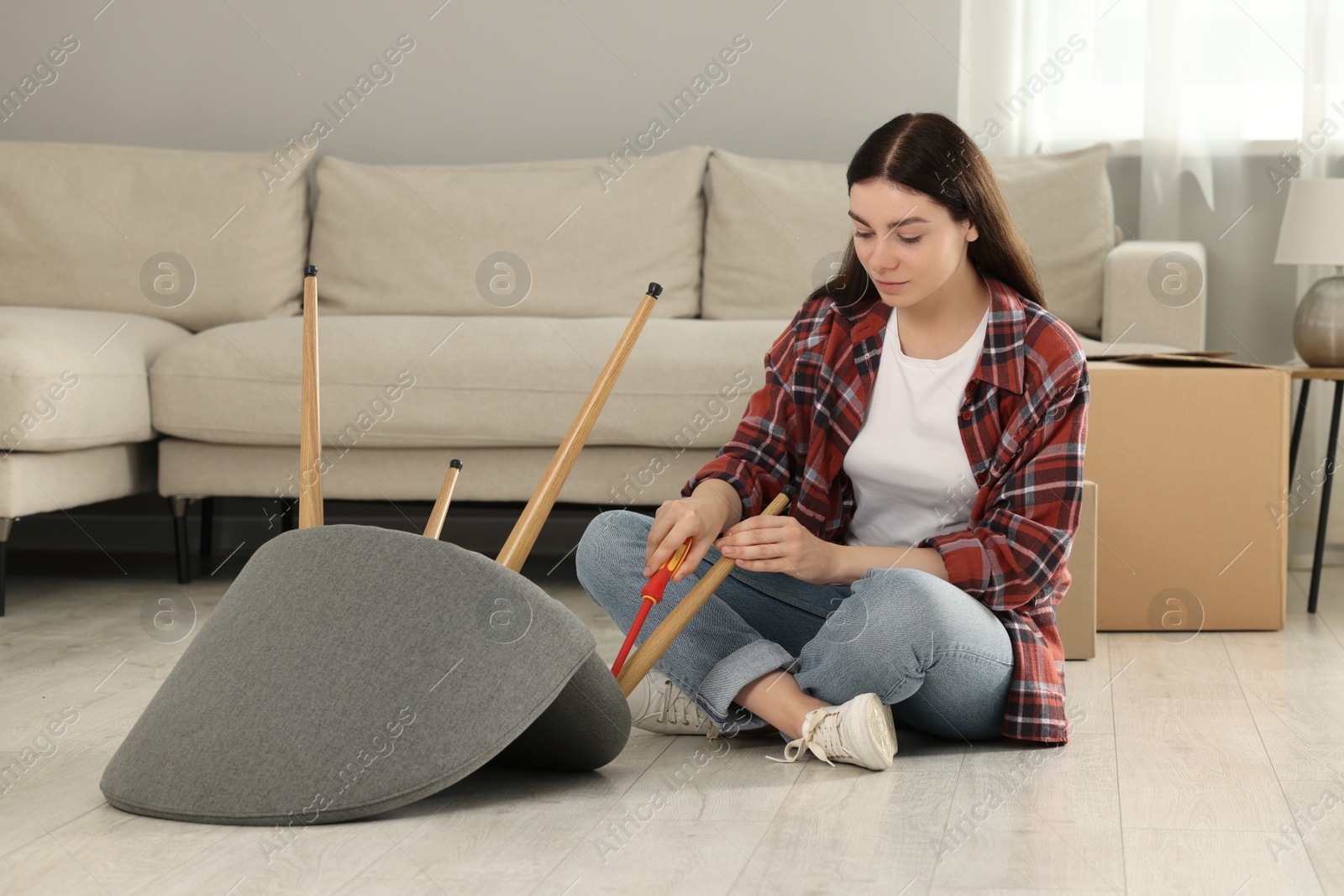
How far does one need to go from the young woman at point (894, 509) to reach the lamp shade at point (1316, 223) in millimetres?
1121

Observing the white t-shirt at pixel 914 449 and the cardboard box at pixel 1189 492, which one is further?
the cardboard box at pixel 1189 492

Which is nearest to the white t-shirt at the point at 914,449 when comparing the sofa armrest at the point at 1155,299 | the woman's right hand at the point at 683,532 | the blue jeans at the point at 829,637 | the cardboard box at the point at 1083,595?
the blue jeans at the point at 829,637

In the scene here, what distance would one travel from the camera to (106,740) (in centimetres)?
143

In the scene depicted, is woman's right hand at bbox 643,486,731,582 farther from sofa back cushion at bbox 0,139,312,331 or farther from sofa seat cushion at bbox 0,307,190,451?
sofa back cushion at bbox 0,139,312,331

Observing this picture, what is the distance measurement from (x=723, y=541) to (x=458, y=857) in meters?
0.40

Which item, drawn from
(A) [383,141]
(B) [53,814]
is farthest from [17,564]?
(B) [53,814]

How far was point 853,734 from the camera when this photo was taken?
129cm

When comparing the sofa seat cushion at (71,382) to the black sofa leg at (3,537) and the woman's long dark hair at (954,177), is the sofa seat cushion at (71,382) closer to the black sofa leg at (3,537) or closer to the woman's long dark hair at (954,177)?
the black sofa leg at (3,537)

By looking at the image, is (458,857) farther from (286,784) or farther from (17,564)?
(17,564)

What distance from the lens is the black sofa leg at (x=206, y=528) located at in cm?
261

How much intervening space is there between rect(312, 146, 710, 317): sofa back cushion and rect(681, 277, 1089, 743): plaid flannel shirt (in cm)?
111

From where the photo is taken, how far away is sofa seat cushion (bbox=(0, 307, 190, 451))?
205 centimetres

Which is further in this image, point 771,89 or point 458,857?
point 771,89

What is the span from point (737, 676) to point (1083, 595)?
2.22 feet
